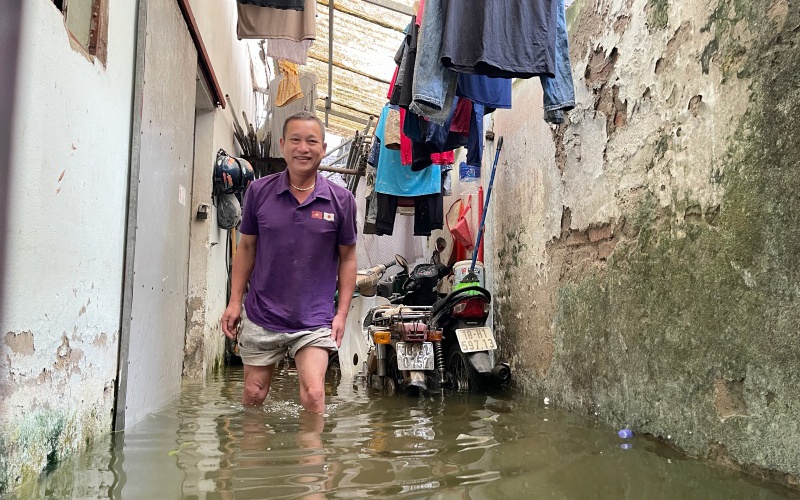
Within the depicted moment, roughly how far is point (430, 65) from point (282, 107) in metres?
6.19

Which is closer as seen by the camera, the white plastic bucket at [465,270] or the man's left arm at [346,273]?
the man's left arm at [346,273]

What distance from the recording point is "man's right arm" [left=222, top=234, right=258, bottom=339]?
3.08 m

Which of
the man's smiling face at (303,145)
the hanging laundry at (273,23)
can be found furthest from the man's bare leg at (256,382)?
the hanging laundry at (273,23)

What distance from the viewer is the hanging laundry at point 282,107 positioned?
30.1ft

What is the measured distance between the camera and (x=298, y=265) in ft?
9.77

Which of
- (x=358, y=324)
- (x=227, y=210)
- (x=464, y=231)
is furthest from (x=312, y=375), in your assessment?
(x=464, y=231)

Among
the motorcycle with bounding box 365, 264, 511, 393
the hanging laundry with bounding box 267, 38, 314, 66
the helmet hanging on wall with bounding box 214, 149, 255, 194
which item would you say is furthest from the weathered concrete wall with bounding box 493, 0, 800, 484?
the helmet hanging on wall with bounding box 214, 149, 255, 194

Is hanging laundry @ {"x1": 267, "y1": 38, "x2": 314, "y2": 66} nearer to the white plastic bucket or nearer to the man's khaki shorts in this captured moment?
the white plastic bucket

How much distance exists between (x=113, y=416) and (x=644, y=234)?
2715 millimetres

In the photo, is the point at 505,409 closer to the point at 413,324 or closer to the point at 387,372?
the point at 413,324

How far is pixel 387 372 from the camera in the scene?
17.2ft

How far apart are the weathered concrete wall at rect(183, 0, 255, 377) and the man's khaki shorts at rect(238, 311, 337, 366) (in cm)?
265

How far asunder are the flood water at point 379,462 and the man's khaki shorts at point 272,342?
35cm

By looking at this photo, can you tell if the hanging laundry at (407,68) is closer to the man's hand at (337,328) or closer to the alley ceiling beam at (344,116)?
the man's hand at (337,328)
